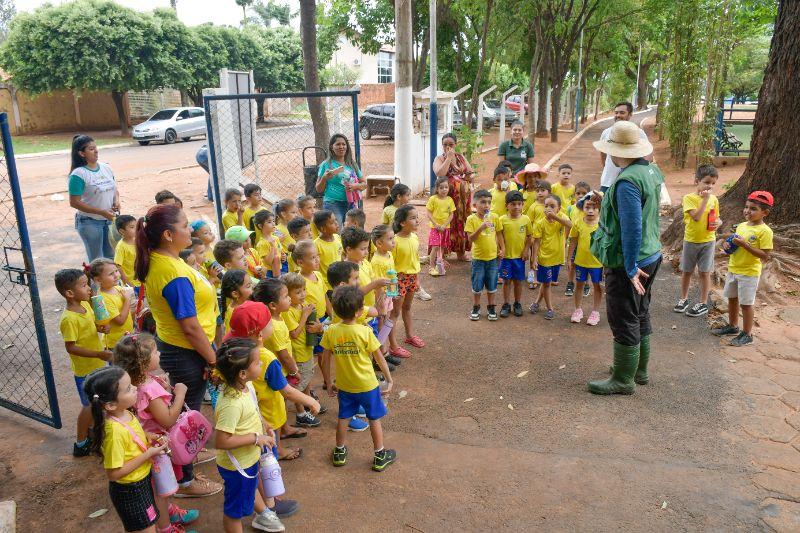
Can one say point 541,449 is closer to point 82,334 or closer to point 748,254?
point 748,254

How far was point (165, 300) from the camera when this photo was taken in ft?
10.6

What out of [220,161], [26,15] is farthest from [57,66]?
[220,161]

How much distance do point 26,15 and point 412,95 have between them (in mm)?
21589

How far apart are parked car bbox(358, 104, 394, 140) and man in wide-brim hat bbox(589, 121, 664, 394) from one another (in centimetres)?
2078

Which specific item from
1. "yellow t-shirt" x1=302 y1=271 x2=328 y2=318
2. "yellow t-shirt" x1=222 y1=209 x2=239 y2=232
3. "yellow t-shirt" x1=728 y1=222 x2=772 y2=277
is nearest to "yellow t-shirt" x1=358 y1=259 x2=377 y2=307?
"yellow t-shirt" x1=302 y1=271 x2=328 y2=318

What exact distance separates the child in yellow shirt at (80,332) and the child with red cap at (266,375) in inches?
46.5

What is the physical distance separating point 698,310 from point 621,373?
2.09 meters

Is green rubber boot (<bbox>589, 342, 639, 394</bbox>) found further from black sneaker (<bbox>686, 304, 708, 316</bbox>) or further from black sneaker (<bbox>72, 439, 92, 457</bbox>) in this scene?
black sneaker (<bbox>72, 439, 92, 457</bbox>)

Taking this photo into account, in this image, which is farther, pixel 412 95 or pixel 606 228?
pixel 412 95

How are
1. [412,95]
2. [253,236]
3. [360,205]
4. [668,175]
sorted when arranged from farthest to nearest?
[668,175], [412,95], [360,205], [253,236]

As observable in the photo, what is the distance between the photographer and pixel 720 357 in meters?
5.25

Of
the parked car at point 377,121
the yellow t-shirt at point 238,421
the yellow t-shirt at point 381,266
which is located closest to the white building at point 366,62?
the parked car at point 377,121

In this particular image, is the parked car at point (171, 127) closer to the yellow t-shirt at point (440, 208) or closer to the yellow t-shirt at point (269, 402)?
the yellow t-shirt at point (440, 208)

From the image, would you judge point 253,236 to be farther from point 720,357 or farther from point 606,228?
point 720,357
